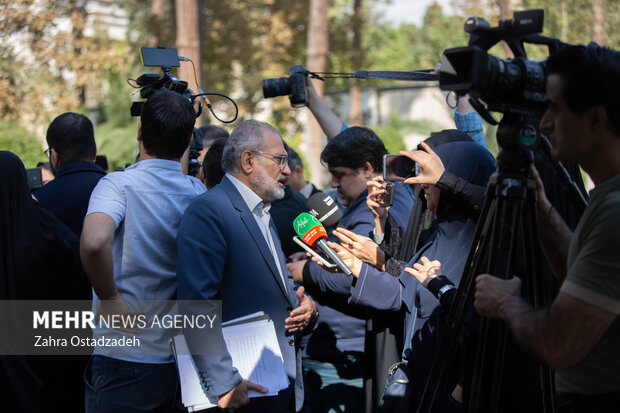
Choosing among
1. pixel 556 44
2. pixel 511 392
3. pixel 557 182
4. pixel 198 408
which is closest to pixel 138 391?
pixel 198 408

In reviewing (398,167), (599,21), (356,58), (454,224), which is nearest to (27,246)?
(398,167)

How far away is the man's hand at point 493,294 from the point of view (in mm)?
2090

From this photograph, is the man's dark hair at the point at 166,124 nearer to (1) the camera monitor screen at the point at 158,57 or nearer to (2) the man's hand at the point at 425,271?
(1) the camera monitor screen at the point at 158,57

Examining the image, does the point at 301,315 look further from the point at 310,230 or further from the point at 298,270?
the point at 298,270

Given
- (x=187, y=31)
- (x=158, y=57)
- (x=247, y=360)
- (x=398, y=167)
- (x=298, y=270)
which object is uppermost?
(x=187, y=31)

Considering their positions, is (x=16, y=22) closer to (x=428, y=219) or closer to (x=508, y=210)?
(x=428, y=219)

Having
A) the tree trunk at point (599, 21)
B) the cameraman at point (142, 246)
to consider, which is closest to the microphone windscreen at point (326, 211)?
the cameraman at point (142, 246)

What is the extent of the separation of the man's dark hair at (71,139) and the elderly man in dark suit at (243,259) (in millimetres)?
1219

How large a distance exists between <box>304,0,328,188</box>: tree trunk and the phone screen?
10.7m

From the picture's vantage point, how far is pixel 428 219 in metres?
3.56

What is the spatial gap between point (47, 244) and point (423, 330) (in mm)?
1992

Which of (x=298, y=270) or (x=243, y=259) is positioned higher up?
(x=243, y=259)

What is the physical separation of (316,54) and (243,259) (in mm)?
11778

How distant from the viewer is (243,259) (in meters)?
3.02
